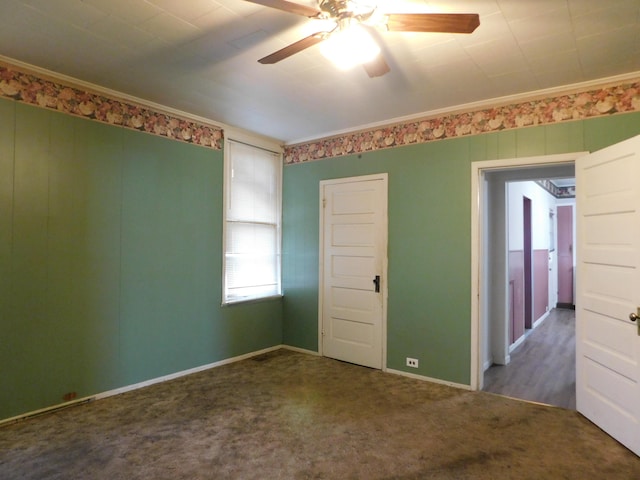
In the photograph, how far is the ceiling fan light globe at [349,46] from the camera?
6.13 ft

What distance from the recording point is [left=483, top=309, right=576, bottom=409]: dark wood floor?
3.48m

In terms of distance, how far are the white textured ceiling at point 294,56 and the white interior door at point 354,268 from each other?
3.38 feet

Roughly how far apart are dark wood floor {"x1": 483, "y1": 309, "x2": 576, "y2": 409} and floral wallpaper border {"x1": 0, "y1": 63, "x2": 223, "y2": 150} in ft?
12.6

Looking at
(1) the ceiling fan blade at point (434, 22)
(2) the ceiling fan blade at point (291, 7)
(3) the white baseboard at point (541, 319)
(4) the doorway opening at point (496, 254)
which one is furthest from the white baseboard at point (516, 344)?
(2) the ceiling fan blade at point (291, 7)

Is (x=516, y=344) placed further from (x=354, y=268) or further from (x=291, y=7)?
(x=291, y=7)

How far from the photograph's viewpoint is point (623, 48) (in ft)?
8.18

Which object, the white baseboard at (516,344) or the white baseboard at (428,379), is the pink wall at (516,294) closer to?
the white baseboard at (516,344)

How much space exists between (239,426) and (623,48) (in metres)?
3.69

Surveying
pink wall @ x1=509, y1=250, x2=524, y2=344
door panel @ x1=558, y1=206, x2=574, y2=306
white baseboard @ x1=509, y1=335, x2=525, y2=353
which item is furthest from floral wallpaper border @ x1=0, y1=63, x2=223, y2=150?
door panel @ x1=558, y1=206, x2=574, y2=306

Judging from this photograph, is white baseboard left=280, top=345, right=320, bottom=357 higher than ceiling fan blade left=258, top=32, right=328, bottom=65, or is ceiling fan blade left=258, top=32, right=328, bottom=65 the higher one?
ceiling fan blade left=258, top=32, right=328, bottom=65

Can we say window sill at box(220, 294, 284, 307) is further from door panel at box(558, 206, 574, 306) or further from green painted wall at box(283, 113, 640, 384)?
door panel at box(558, 206, 574, 306)

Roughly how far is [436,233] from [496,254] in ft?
3.99

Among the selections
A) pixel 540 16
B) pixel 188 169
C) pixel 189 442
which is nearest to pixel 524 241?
pixel 540 16

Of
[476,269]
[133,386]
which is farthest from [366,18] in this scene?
[133,386]
